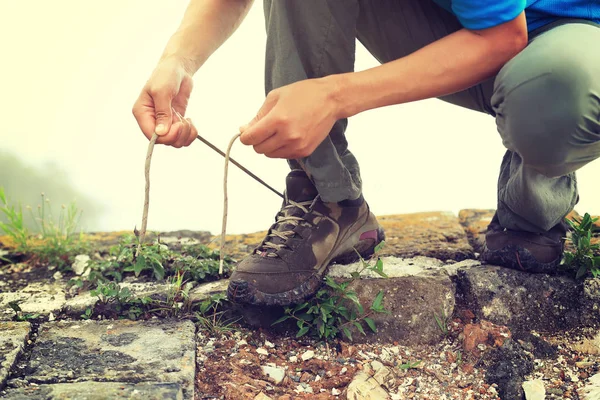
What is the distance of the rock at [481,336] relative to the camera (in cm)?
197

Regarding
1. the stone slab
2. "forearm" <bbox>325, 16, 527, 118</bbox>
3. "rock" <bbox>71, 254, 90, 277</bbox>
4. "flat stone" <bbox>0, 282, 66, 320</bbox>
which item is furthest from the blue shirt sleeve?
"rock" <bbox>71, 254, 90, 277</bbox>

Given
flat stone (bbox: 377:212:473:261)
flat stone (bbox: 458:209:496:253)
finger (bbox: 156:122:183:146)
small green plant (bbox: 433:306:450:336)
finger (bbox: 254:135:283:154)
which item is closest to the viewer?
finger (bbox: 254:135:283:154)

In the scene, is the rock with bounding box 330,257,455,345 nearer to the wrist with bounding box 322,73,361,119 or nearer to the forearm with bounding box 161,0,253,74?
the wrist with bounding box 322,73,361,119

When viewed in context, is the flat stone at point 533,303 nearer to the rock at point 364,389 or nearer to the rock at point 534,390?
the rock at point 534,390

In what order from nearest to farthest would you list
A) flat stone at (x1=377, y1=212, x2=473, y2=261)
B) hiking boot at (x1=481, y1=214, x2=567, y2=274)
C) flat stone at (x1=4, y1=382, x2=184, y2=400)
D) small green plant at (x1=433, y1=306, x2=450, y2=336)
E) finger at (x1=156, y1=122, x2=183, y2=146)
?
flat stone at (x1=4, y1=382, x2=184, y2=400)
finger at (x1=156, y1=122, x2=183, y2=146)
small green plant at (x1=433, y1=306, x2=450, y2=336)
hiking boot at (x1=481, y1=214, x2=567, y2=274)
flat stone at (x1=377, y1=212, x2=473, y2=261)

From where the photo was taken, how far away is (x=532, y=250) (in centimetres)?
218

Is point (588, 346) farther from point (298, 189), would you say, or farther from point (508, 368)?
point (298, 189)

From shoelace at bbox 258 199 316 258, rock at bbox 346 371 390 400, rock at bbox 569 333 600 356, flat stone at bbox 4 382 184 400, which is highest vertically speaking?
shoelace at bbox 258 199 316 258

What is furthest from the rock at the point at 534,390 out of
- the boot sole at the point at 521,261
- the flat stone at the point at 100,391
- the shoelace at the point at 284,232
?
the flat stone at the point at 100,391

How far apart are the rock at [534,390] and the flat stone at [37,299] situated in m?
1.62

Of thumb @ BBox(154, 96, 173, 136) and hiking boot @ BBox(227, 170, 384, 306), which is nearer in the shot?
thumb @ BBox(154, 96, 173, 136)

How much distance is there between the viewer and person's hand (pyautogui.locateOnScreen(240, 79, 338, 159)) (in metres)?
1.58

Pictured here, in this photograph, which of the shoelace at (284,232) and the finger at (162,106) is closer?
the finger at (162,106)

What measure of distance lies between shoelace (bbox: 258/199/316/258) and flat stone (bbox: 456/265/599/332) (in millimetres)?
695
